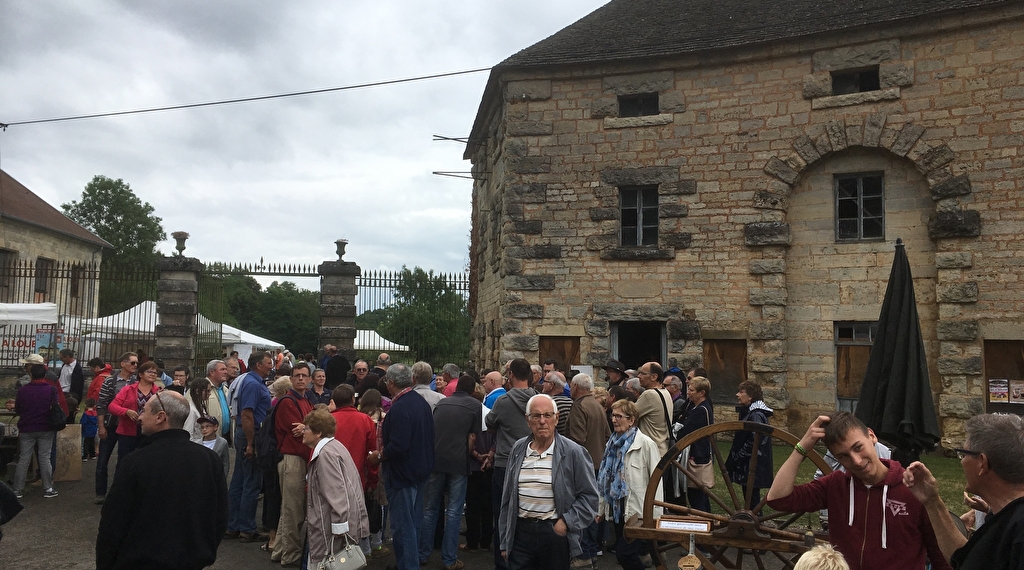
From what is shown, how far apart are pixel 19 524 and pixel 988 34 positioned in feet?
50.9

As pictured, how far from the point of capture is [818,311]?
41.8 ft

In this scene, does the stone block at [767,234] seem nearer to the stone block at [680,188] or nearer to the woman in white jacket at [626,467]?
the stone block at [680,188]

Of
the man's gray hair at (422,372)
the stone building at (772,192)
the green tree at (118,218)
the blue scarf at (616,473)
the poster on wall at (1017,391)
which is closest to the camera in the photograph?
the blue scarf at (616,473)

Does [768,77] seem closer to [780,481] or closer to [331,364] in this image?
[331,364]

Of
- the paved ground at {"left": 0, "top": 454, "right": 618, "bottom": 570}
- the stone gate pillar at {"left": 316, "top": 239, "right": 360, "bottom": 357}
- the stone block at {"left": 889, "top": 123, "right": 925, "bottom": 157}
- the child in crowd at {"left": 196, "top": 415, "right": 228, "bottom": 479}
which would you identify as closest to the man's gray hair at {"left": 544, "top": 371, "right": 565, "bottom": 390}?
the paved ground at {"left": 0, "top": 454, "right": 618, "bottom": 570}

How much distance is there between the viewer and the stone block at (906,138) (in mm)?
12070

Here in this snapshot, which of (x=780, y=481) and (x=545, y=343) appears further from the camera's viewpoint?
(x=545, y=343)

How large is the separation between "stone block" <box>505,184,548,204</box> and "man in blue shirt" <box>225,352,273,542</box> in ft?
24.5

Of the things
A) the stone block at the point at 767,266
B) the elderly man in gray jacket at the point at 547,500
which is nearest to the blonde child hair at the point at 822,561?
the elderly man in gray jacket at the point at 547,500

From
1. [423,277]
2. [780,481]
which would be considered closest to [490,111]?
[423,277]

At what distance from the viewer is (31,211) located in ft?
95.5

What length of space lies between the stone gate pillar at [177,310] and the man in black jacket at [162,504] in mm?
13002

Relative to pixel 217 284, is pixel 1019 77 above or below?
above

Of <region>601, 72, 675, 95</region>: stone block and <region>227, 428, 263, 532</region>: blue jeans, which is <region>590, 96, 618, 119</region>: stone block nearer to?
<region>601, 72, 675, 95</region>: stone block
